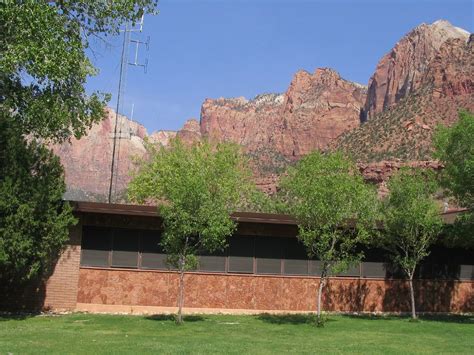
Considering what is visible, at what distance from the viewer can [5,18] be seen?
14.5 metres

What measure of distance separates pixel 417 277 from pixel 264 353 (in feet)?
42.3

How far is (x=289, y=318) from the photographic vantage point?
1955cm

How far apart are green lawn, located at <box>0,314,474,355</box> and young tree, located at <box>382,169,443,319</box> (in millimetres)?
2442

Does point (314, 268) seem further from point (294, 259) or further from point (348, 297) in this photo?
point (348, 297)

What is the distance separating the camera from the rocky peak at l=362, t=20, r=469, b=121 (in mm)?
178875

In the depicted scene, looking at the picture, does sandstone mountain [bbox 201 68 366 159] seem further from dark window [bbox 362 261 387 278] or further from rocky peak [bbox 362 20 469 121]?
dark window [bbox 362 261 387 278]

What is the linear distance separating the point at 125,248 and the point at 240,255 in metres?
4.22

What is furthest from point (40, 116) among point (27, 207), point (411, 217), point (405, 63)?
point (405, 63)

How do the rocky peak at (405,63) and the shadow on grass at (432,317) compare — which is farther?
the rocky peak at (405,63)

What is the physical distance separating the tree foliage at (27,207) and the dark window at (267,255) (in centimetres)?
691

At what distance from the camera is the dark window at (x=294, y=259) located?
21.4 metres

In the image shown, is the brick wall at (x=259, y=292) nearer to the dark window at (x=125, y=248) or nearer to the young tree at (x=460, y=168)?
the dark window at (x=125, y=248)

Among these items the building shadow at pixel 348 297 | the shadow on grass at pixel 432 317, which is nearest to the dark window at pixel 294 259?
the building shadow at pixel 348 297

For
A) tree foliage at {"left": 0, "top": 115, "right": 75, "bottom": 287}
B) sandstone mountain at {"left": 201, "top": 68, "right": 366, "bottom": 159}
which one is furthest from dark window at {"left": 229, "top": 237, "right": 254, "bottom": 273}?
sandstone mountain at {"left": 201, "top": 68, "right": 366, "bottom": 159}
